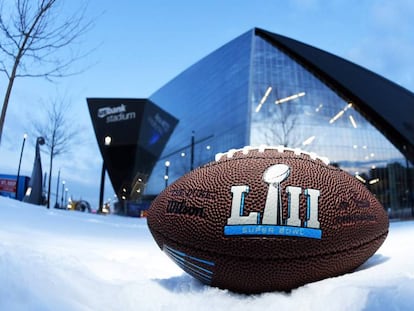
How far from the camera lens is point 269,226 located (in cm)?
224

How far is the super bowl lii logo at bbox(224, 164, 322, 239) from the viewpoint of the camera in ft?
7.34

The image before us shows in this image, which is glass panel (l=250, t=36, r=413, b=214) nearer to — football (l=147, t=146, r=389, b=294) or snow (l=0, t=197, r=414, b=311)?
football (l=147, t=146, r=389, b=294)

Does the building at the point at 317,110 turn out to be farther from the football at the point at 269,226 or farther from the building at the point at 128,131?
the football at the point at 269,226

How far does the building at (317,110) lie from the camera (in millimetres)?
33719

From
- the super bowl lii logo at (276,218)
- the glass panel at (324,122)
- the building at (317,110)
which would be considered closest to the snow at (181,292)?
the super bowl lii logo at (276,218)

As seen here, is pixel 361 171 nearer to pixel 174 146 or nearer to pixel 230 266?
pixel 174 146

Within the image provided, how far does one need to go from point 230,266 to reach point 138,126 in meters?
39.0

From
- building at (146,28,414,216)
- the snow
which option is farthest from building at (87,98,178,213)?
the snow

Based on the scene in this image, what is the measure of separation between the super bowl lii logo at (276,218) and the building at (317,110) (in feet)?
96.7

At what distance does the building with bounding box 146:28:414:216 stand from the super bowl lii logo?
96.7ft

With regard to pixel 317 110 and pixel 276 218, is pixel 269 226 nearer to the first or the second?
pixel 276 218

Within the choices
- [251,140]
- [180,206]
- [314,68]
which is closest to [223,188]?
[180,206]

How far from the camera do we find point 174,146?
46969 mm

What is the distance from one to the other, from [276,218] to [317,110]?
1362 inches
